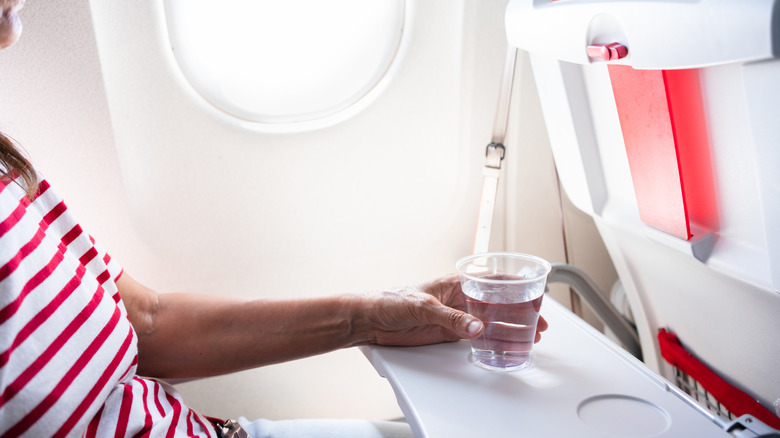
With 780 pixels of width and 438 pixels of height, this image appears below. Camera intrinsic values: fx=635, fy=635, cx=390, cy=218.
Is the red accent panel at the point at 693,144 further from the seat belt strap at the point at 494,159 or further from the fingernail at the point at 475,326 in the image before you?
the seat belt strap at the point at 494,159

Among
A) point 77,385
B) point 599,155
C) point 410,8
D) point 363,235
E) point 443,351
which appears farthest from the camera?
point 363,235

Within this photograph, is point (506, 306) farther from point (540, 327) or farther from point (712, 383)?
point (712, 383)

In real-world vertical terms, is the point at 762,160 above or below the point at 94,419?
above

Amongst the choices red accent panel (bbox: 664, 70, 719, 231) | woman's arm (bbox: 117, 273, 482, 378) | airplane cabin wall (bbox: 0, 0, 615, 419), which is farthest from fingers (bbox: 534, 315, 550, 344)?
airplane cabin wall (bbox: 0, 0, 615, 419)

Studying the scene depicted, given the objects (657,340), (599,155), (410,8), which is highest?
(410,8)

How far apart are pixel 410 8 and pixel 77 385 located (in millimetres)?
912

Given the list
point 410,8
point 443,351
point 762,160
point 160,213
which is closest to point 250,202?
point 160,213

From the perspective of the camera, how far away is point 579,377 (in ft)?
2.59

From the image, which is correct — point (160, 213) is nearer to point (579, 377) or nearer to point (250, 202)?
point (250, 202)

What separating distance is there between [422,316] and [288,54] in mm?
678

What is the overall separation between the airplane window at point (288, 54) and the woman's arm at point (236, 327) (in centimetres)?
44

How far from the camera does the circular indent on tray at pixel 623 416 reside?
26.5 inches

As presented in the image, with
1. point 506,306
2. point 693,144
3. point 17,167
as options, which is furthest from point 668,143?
point 17,167

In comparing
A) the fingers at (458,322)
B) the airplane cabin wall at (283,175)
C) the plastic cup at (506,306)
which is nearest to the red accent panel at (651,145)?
the plastic cup at (506,306)
